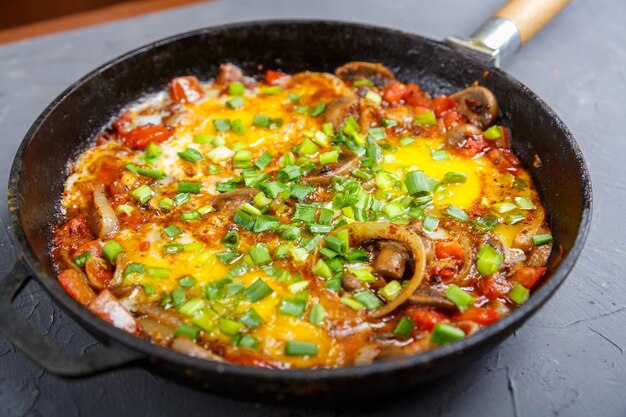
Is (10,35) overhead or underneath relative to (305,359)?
underneath

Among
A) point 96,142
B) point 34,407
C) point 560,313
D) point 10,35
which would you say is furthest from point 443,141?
point 10,35

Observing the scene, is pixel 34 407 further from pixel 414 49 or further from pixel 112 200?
pixel 414 49

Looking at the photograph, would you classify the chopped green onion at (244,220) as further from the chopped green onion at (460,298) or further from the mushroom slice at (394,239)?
the chopped green onion at (460,298)

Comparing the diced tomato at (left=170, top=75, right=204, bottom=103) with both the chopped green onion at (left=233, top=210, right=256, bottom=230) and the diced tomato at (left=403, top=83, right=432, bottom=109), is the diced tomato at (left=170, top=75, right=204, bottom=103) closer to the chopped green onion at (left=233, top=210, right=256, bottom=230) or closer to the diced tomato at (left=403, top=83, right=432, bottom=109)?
the chopped green onion at (left=233, top=210, right=256, bottom=230)

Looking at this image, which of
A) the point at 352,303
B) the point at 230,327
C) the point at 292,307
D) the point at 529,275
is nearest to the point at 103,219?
the point at 230,327

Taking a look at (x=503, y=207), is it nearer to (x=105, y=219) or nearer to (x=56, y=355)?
(x=105, y=219)

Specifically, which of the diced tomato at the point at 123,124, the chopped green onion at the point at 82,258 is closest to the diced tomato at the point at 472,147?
the diced tomato at the point at 123,124
